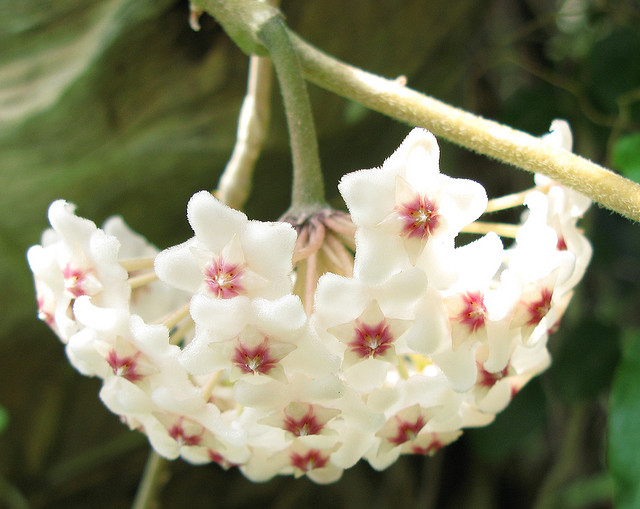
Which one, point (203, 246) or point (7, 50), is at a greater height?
point (203, 246)

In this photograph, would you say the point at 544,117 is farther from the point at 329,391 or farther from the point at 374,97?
the point at 329,391

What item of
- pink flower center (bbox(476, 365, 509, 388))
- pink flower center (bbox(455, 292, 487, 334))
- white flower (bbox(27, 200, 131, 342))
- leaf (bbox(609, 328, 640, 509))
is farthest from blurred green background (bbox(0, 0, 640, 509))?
white flower (bbox(27, 200, 131, 342))

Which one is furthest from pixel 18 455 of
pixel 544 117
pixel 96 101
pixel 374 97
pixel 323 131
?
pixel 544 117

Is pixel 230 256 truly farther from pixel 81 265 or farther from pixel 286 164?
pixel 286 164

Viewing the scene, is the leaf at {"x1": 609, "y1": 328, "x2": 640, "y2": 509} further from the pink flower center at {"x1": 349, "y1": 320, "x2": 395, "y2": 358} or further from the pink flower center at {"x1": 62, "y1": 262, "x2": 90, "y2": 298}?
the pink flower center at {"x1": 62, "y1": 262, "x2": 90, "y2": 298}

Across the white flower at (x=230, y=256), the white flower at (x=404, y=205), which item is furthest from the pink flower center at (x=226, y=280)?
the white flower at (x=404, y=205)

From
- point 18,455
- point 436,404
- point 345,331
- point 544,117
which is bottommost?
point 18,455
